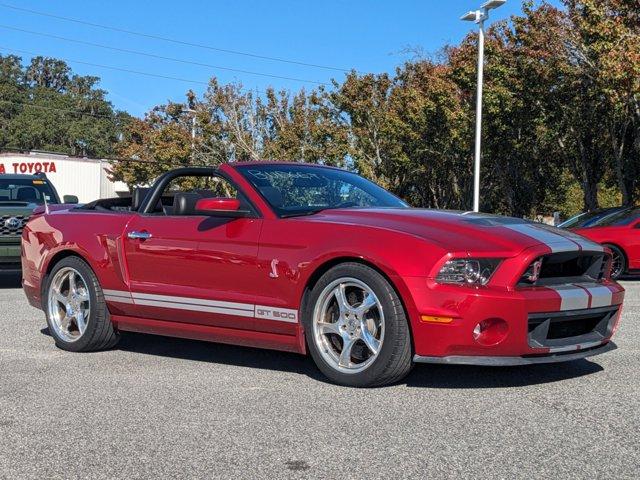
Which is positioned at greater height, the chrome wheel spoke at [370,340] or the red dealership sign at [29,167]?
the red dealership sign at [29,167]

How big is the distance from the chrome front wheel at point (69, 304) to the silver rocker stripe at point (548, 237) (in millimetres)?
3280

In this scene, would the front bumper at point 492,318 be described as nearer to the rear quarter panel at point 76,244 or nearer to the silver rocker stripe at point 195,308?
the silver rocker stripe at point 195,308

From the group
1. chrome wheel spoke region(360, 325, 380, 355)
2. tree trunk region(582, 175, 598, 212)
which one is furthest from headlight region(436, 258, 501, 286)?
tree trunk region(582, 175, 598, 212)

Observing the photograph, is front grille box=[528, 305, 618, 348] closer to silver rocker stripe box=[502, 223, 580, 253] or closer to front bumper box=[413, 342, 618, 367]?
front bumper box=[413, 342, 618, 367]

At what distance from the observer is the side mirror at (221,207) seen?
5305 mm

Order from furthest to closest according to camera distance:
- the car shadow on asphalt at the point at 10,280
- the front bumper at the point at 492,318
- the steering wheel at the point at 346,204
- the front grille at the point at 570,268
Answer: the car shadow on asphalt at the point at 10,280, the steering wheel at the point at 346,204, the front grille at the point at 570,268, the front bumper at the point at 492,318

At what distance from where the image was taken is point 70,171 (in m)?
52.1

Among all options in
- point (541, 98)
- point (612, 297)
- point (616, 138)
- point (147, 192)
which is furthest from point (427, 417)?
point (616, 138)

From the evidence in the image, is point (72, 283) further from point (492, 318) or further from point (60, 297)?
point (492, 318)

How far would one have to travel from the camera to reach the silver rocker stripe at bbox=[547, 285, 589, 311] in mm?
4680

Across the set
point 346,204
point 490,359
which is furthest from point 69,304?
point 490,359

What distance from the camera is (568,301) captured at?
4695 mm

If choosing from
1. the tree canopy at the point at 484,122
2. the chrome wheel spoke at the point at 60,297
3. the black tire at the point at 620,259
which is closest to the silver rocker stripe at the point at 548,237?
the chrome wheel spoke at the point at 60,297

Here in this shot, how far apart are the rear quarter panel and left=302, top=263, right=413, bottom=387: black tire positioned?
1871 mm
